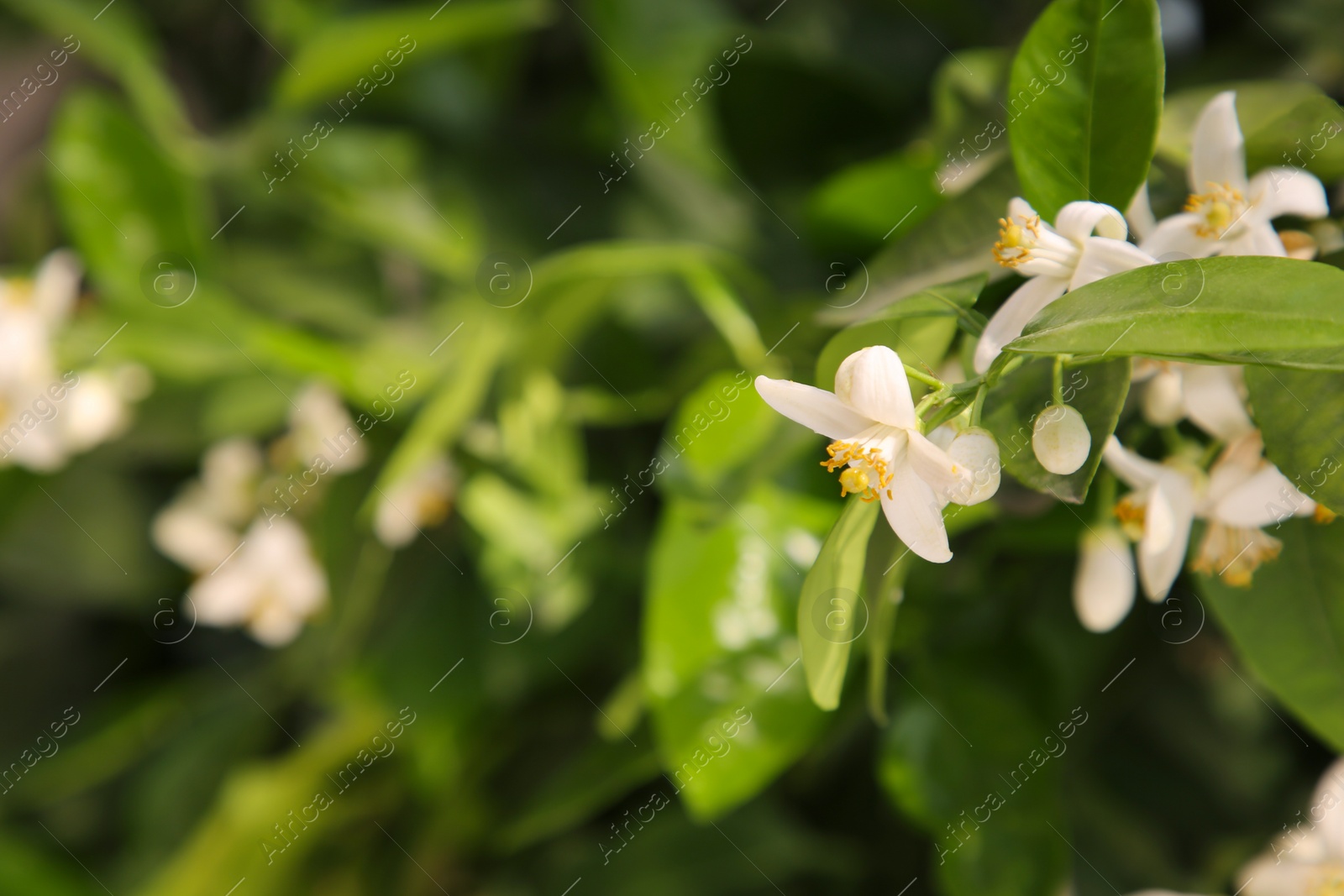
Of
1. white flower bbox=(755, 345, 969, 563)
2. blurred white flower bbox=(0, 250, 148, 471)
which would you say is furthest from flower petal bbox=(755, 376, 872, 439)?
blurred white flower bbox=(0, 250, 148, 471)

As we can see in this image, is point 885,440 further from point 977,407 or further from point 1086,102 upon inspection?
point 1086,102

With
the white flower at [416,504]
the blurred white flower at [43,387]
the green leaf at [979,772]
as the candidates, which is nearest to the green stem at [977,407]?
the green leaf at [979,772]

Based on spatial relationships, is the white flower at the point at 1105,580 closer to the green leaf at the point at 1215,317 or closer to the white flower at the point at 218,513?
the green leaf at the point at 1215,317

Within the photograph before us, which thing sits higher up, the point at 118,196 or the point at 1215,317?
the point at 118,196

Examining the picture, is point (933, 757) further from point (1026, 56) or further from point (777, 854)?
point (1026, 56)

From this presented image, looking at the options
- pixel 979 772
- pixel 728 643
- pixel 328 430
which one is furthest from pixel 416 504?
pixel 979 772

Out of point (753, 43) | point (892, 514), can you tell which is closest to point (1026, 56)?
point (892, 514)
